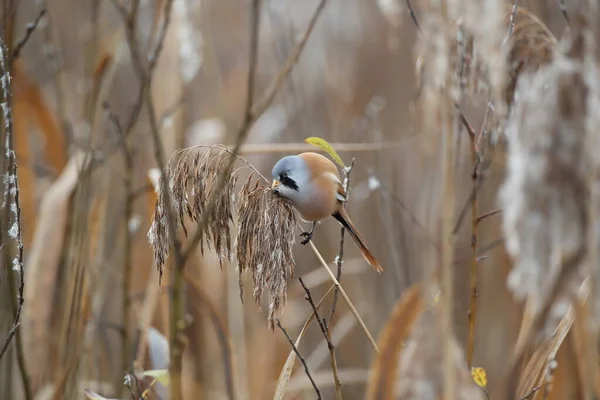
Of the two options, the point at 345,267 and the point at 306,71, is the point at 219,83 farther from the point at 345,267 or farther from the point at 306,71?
the point at 306,71

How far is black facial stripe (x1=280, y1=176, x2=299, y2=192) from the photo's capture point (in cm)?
118

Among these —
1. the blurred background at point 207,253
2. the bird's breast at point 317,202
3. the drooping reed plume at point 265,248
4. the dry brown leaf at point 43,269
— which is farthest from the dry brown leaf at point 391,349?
the dry brown leaf at point 43,269

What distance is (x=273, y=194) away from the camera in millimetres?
971

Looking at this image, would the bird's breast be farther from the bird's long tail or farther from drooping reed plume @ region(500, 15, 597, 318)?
drooping reed plume @ region(500, 15, 597, 318)

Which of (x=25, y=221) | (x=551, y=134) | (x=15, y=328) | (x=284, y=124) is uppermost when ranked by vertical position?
(x=284, y=124)

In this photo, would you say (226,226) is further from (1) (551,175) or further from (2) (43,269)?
(2) (43,269)

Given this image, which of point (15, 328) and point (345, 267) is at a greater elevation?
point (345, 267)

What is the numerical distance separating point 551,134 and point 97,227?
1.00 metres

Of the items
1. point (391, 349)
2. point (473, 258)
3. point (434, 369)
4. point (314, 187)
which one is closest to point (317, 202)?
point (314, 187)

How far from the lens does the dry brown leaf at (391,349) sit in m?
0.97

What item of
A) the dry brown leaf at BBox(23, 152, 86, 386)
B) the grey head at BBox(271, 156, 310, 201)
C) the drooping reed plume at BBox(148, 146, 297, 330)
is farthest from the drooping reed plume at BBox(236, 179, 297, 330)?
the dry brown leaf at BBox(23, 152, 86, 386)

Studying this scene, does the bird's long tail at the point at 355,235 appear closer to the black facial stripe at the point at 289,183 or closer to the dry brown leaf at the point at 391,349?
the black facial stripe at the point at 289,183

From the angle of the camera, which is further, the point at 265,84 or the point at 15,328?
the point at 265,84

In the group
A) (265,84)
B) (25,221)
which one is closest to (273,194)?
(25,221)
